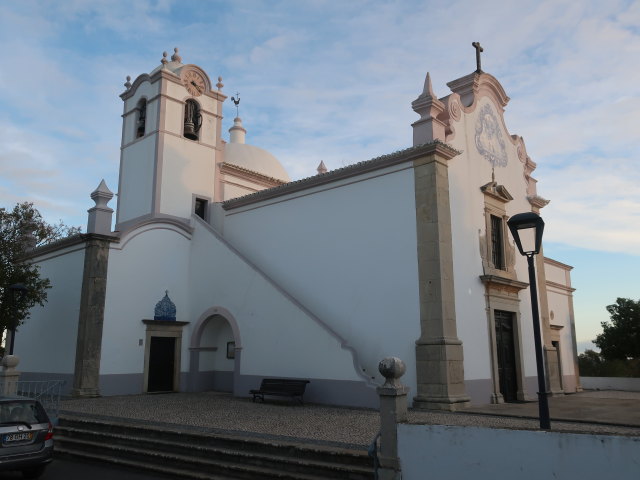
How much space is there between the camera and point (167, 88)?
693 inches

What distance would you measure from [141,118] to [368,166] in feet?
30.6

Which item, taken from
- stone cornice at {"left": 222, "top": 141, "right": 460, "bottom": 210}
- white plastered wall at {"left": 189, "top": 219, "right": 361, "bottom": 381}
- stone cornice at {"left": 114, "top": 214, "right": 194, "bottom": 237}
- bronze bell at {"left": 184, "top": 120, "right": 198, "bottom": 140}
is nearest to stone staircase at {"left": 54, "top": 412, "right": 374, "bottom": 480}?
white plastered wall at {"left": 189, "top": 219, "right": 361, "bottom": 381}

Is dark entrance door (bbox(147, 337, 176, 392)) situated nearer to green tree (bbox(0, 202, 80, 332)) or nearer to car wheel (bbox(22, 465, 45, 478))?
green tree (bbox(0, 202, 80, 332))

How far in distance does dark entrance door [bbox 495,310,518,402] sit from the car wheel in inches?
405

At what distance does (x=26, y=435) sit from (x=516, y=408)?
943 cm

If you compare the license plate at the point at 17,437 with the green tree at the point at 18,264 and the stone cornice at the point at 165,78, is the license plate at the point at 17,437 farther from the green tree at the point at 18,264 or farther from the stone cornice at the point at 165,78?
the stone cornice at the point at 165,78

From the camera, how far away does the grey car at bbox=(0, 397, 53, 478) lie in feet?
23.8

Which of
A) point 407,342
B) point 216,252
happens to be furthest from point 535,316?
point 216,252

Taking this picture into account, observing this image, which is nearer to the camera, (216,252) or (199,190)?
(216,252)

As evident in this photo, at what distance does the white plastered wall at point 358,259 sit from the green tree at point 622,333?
18.9 metres

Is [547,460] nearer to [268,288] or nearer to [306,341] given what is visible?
[306,341]

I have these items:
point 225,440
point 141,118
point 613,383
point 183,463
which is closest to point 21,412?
point 183,463

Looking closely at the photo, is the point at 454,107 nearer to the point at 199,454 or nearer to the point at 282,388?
the point at 282,388

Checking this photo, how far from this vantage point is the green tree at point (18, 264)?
48.1 feet
